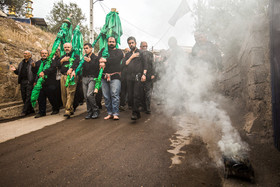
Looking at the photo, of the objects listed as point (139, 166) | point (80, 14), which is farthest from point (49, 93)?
point (80, 14)

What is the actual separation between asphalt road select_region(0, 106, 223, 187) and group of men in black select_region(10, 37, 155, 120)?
1230 millimetres

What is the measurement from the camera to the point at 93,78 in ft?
15.6

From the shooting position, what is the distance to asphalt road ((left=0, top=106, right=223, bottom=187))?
182cm

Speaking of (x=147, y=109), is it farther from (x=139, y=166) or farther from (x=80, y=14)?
(x=80, y=14)

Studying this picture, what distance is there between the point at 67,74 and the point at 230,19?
14.7ft

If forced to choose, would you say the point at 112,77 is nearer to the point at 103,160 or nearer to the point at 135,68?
the point at 135,68

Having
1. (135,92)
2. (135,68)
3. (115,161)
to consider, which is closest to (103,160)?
(115,161)

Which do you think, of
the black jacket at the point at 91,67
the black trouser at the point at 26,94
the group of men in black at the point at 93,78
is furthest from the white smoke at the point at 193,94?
the black trouser at the point at 26,94

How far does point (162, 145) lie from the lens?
275 centimetres

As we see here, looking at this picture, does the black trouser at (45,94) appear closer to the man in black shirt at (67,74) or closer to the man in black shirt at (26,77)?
the man in black shirt at (67,74)

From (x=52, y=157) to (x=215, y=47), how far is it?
453 cm

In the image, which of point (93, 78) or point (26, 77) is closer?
point (93, 78)

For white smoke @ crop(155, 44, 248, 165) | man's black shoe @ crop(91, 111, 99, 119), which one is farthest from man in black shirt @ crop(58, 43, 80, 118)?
white smoke @ crop(155, 44, 248, 165)

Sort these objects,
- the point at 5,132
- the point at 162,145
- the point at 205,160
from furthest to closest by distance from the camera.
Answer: the point at 5,132
the point at 162,145
the point at 205,160
